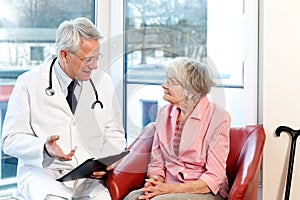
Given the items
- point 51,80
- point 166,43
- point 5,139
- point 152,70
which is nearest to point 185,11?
point 166,43

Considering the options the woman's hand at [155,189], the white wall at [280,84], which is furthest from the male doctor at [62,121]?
the white wall at [280,84]

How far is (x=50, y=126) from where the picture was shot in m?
2.46

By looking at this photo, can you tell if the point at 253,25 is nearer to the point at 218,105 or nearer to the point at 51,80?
the point at 218,105

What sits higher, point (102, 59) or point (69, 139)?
point (102, 59)

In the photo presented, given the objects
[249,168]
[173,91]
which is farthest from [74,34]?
[249,168]

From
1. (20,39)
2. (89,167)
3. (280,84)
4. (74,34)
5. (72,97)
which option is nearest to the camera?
(89,167)

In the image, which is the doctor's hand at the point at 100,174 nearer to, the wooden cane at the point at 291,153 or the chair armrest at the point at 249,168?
the chair armrest at the point at 249,168

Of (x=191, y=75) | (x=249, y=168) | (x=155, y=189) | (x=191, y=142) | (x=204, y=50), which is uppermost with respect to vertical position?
(x=204, y=50)

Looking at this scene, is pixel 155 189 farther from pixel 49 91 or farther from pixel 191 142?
pixel 49 91

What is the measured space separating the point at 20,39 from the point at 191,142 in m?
1.19

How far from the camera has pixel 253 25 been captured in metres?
2.76

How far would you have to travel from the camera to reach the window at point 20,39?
2787 mm

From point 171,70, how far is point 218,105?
0.30 metres

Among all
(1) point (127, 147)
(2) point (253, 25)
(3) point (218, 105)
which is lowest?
(1) point (127, 147)
